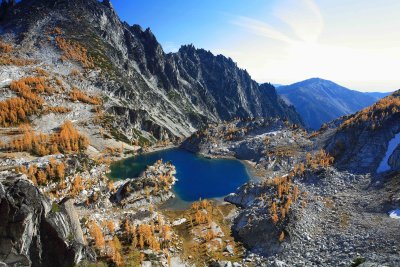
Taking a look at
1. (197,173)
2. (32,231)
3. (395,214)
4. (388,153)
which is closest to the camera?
(32,231)

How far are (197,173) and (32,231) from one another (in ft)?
370

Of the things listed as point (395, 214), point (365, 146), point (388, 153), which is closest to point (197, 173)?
point (365, 146)

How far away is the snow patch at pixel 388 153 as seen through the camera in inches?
3867

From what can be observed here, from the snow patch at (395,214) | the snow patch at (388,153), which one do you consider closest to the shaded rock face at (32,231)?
the snow patch at (395,214)

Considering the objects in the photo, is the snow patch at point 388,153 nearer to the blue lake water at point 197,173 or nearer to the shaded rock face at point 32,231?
the blue lake water at point 197,173

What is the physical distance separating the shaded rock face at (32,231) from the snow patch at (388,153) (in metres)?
91.4

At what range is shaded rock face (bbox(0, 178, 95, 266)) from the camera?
39.7 metres

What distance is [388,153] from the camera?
4119 inches

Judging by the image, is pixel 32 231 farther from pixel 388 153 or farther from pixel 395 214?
pixel 388 153

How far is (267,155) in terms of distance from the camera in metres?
168

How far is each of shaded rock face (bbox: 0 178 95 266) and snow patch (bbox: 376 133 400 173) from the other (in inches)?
3597

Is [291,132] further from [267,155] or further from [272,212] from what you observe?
[272,212]

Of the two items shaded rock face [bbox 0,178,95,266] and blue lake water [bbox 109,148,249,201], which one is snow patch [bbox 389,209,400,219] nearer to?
blue lake water [bbox 109,148,249,201]

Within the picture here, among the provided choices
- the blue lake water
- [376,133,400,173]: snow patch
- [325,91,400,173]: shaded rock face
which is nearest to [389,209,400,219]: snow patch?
[325,91,400,173]: shaded rock face
